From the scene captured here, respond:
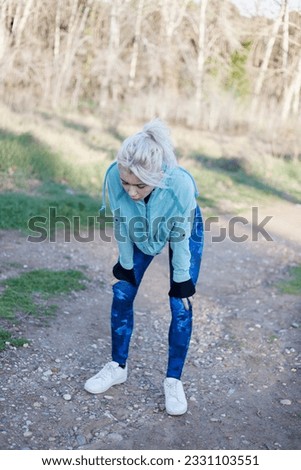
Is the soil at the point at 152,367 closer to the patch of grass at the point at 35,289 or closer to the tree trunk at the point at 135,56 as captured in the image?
the patch of grass at the point at 35,289

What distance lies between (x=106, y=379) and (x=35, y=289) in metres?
1.92

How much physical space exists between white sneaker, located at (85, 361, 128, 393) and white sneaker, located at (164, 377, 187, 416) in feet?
1.11

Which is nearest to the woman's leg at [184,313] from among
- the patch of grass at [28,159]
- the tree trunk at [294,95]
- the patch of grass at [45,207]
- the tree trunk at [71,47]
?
the patch of grass at [45,207]

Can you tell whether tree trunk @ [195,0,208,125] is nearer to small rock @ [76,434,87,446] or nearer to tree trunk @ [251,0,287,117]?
tree trunk @ [251,0,287,117]

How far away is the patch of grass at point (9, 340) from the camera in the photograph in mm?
4042

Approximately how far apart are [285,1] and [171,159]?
44.1 ft

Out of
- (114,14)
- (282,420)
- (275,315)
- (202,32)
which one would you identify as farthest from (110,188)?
(202,32)

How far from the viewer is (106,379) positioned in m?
3.55

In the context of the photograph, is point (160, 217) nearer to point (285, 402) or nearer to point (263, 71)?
point (285, 402)

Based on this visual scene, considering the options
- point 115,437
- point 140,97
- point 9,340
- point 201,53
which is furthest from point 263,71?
point 115,437

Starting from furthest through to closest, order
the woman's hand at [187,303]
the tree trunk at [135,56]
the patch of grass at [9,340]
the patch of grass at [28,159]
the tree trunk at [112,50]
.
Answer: the tree trunk at [135,56] → the tree trunk at [112,50] → the patch of grass at [28,159] → the patch of grass at [9,340] → the woman's hand at [187,303]

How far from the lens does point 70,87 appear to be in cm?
2262

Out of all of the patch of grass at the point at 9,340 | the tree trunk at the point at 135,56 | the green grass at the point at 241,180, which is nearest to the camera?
the patch of grass at the point at 9,340

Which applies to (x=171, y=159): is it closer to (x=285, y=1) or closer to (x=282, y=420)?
(x=282, y=420)
